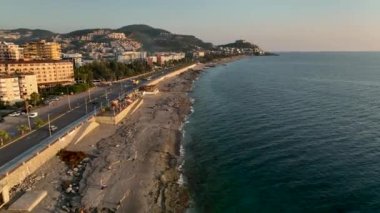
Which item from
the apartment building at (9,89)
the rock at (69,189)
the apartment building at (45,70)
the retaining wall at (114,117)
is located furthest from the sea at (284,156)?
the apartment building at (45,70)

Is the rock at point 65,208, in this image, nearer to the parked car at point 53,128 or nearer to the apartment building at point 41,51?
the parked car at point 53,128

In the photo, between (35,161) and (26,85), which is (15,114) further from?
(35,161)

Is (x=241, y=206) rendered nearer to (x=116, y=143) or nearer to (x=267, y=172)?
(x=267, y=172)

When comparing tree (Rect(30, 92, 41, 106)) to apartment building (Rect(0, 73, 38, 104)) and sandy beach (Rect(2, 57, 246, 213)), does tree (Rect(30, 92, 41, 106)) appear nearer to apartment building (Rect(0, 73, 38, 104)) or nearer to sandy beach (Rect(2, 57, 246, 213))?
apartment building (Rect(0, 73, 38, 104))

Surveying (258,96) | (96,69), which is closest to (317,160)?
(258,96)

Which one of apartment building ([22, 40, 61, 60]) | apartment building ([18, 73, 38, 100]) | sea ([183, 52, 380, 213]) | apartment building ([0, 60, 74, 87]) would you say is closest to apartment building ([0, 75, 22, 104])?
apartment building ([18, 73, 38, 100])
